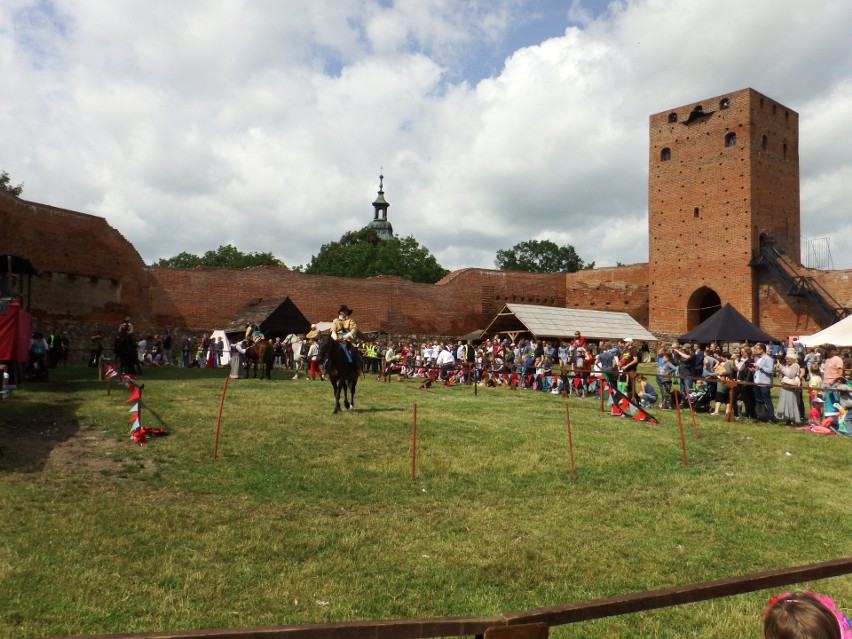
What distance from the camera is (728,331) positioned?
67.3 ft

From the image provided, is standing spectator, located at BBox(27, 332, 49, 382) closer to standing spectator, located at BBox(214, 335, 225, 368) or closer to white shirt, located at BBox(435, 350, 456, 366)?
standing spectator, located at BBox(214, 335, 225, 368)

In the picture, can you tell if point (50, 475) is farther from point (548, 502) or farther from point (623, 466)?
point (623, 466)

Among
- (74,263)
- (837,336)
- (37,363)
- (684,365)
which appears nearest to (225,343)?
(74,263)

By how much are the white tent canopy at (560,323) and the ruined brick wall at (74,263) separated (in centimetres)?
1930

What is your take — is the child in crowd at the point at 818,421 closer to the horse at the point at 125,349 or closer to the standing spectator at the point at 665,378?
the standing spectator at the point at 665,378

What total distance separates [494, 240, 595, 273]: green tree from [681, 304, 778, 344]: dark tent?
207ft

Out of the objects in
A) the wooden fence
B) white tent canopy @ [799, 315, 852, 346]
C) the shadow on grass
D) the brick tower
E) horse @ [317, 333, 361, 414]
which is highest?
the brick tower

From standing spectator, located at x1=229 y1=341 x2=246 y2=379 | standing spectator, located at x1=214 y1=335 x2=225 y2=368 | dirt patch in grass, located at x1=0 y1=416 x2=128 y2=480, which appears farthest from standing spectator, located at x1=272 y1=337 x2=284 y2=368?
dirt patch in grass, located at x1=0 y1=416 x2=128 y2=480

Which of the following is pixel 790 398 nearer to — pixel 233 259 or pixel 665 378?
pixel 665 378

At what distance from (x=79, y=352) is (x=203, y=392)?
728 inches

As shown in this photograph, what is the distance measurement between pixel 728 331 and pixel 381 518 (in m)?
16.9

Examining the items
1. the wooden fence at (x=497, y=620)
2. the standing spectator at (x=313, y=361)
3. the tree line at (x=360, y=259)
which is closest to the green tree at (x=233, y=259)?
the tree line at (x=360, y=259)

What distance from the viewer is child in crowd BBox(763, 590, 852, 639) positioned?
2.38m

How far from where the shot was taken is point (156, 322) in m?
35.2
